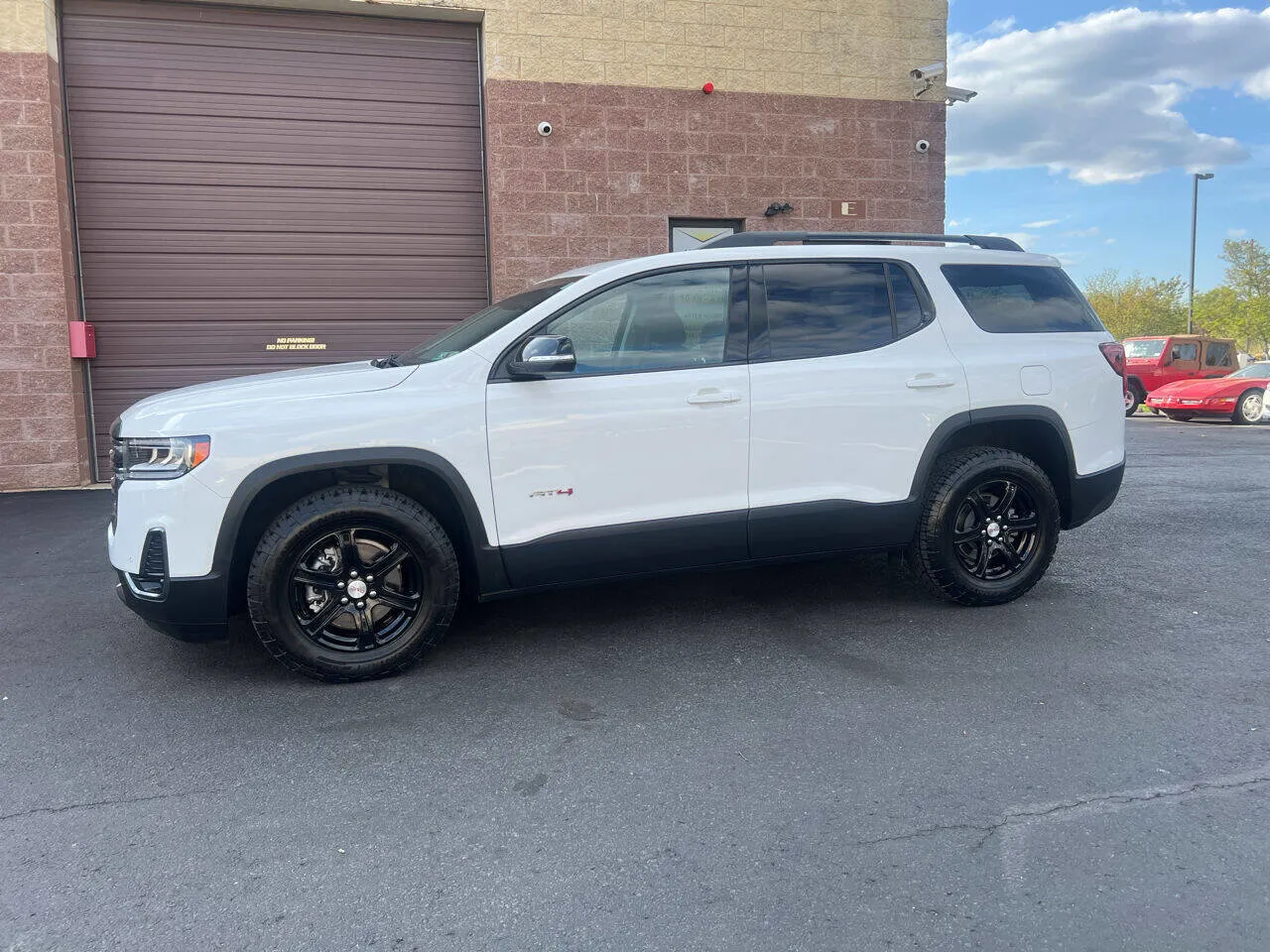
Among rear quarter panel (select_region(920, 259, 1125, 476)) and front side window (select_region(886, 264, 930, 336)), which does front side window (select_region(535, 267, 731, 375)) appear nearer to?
front side window (select_region(886, 264, 930, 336))

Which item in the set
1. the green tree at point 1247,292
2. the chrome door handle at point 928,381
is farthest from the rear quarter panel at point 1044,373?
the green tree at point 1247,292

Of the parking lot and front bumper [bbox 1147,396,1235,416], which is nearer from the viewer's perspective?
the parking lot

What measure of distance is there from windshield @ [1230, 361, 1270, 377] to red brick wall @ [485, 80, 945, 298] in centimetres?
1106

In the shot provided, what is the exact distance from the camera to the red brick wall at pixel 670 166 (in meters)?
9.94

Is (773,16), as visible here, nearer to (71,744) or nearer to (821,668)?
(821,668)

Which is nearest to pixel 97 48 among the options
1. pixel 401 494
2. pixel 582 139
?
pixel 582 139

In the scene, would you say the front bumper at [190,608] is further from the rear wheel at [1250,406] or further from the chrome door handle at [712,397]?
the rear wheel at [1250,406]

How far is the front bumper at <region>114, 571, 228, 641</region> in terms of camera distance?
3.67 m

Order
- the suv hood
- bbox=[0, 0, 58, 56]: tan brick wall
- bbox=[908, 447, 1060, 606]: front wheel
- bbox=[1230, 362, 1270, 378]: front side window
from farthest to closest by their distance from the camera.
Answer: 1. bbox=[1230, 362, 1270, 378]: front side window
2. bbox=[0, 0, 58, 56]: tan brick wall
3. bbox=[908, 447, 1060, 606]: front wheel
4. the suv hood

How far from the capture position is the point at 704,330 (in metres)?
4.35

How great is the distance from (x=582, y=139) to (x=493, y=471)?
23.3 feet

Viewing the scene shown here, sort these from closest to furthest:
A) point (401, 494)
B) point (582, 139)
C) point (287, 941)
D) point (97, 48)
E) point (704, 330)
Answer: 1. point (287, 941)
2. point (401, 494)
3. point (704, 330)
4. point (97, 48)
5. point (582, 139)

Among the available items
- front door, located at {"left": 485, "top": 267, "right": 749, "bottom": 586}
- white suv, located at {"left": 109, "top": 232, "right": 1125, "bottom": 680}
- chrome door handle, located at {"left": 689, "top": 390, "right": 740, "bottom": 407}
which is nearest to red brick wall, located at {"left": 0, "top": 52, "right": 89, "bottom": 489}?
white suv, located at {"left": 109, "top": 232, "right": 1125, "bottom": 680}

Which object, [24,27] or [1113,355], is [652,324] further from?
[24,27]
